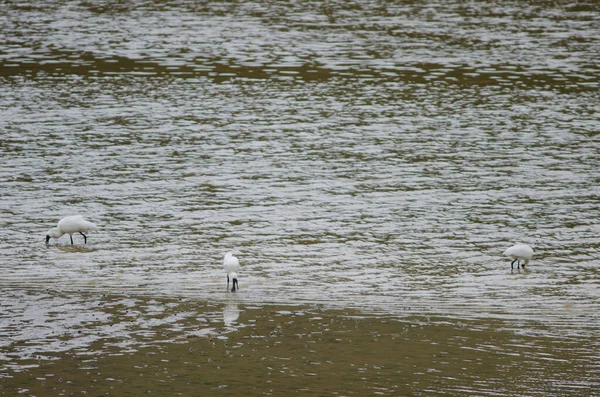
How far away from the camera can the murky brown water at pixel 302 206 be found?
15086mm

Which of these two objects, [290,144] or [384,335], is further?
[290,144]

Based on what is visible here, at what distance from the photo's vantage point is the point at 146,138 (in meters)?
31.6

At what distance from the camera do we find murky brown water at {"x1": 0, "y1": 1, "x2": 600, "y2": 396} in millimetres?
15086

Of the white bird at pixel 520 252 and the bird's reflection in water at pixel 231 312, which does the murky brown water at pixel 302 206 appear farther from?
the white bird at pixel 520 252

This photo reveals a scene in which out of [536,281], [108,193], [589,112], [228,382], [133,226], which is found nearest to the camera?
[228,382]

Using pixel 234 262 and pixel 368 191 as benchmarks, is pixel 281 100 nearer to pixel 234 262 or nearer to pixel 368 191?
pixel 368 191

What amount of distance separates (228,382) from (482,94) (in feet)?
81.8

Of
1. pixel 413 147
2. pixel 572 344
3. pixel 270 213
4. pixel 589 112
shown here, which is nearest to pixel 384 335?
pixel 572 344

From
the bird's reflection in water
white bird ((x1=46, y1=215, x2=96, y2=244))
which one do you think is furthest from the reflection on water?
white bird ((x1=46, y1=215, x2=96, y2=244))

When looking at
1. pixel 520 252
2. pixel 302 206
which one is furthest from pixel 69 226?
pixel 520 252

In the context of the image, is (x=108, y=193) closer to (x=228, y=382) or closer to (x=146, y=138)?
(x=146, y=138)

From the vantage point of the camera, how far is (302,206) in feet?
81.7

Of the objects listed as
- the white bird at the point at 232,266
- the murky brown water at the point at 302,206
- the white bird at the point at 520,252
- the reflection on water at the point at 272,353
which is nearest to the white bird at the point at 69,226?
the murky brown water at the point at 302,206

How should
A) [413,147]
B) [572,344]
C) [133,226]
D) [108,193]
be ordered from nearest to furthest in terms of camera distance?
[572,344]
[133,226]
[108,193]
[413,147]
